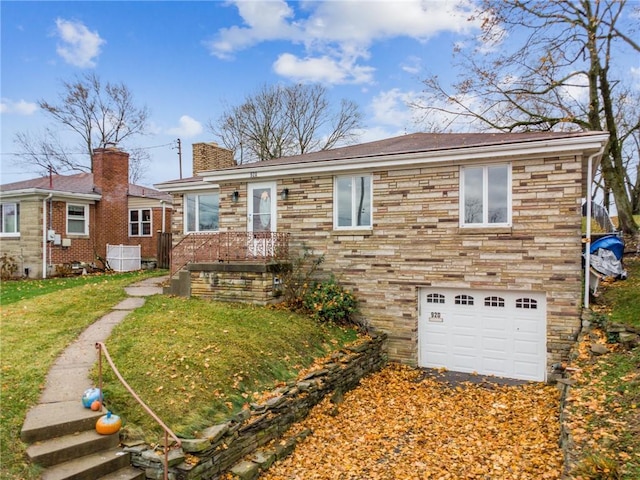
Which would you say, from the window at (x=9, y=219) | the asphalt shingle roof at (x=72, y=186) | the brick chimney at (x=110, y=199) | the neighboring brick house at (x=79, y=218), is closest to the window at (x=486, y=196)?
the neighboring brick house at (x=79, y=218)

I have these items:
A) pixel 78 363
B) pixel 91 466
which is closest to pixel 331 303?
pixel 78 363

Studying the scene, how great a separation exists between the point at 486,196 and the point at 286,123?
22512 millimetres

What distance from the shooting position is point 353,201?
11008 millimetres

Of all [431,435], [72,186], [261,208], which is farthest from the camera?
[72,186]

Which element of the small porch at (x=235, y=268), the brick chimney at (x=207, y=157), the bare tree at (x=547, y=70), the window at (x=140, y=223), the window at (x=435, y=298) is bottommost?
the window at (x=435, y=298)

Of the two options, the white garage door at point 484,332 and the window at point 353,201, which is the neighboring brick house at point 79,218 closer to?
the window at point 353,201

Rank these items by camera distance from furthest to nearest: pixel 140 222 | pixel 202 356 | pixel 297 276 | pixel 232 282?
1. pixel 140 222
2. pixel 297 276
3. pixel 232 282
4. pixel 202 356

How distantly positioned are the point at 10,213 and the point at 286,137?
17.2 meters

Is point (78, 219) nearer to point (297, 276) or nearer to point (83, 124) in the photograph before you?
point (297, 276)

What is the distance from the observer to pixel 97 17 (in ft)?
38.7

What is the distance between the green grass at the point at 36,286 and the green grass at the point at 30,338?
5cm

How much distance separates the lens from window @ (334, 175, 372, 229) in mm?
10852

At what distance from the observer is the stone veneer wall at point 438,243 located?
885 cm

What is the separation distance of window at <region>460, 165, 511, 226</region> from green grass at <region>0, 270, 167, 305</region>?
40.9ft
